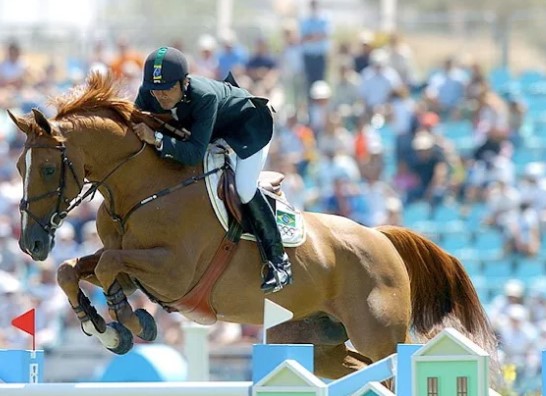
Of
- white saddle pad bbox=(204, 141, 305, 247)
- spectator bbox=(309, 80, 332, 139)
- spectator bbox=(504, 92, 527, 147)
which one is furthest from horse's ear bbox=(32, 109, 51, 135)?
spectator bbox=(309, 80, 332, 139)

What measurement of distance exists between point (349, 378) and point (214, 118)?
203 cm

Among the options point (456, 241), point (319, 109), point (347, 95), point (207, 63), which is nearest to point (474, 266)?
point (456, 241)

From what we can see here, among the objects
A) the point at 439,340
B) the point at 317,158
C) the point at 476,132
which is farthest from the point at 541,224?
the point at 439,340

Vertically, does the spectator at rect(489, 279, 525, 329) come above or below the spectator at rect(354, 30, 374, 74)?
below

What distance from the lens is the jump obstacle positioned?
14.7 ft

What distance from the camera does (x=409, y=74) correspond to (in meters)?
16.2

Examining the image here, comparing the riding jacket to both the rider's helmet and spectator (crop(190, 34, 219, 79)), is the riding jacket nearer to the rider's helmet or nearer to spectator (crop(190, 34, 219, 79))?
the rider's helmet

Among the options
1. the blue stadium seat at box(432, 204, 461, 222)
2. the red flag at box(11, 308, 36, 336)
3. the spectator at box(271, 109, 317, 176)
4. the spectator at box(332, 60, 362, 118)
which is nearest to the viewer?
the red flag at box(11, 308, 36, 336)

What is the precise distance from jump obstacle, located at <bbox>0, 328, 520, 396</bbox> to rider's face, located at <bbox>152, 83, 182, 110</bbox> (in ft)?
6.06

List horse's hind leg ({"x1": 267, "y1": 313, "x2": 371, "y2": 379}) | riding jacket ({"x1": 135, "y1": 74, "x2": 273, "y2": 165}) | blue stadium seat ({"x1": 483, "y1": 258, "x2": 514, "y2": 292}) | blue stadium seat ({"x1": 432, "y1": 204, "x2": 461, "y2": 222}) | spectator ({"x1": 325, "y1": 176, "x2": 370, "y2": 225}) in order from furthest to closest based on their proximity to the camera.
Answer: blue stadium seat ({"x1": 432, "y1": 204, "x2": 461, "y2": 222}), spectator ({"x1": 325, "y1": 176, "x2": 370, "y2": 225}), blue stadium seat ({"x1": 483, "y1": 258, "x2": 514, "y2": 292}), horse's hind leg ({"x1": 267, "y1": 313, "x2": 371, "y2": 379}), riding jacket ({"x1": 135, "y1": 74, "x2": 273, "y2": 165})

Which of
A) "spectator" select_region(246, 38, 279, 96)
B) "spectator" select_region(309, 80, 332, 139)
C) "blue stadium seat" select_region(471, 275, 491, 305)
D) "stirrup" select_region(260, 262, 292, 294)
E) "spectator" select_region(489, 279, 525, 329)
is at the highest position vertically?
"spectator" select_region(246, 38, 279, 96)

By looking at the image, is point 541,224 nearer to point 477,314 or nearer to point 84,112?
point 477,314

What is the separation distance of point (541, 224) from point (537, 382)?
3725mm

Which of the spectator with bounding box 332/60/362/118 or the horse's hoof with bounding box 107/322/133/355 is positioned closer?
the horse's hoof with bounding box 107/322/133/355
